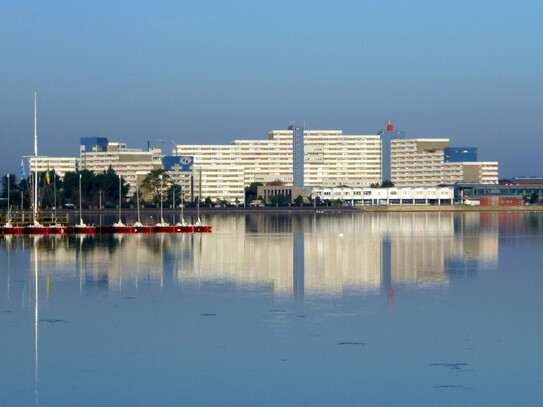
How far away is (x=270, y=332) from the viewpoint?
85.2 feet

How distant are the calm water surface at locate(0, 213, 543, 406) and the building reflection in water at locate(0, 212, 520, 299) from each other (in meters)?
0.16

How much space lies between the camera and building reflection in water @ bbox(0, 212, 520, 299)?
127 feet

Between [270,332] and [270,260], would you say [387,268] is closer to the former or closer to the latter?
[270,260]

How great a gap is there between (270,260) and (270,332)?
78.4 feet

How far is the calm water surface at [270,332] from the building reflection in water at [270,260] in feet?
0.53

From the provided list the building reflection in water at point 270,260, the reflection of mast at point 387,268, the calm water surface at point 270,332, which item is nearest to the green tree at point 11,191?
the building reflection in water at point 270,260

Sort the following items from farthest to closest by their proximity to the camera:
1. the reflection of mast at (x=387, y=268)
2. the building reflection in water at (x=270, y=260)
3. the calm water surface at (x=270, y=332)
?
the building reflection in water at (x=270, y=260) < the reflection of mast at (x=387, y=268) < the calm water surface at (x=270, y=332)

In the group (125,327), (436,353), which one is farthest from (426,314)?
(125,327)

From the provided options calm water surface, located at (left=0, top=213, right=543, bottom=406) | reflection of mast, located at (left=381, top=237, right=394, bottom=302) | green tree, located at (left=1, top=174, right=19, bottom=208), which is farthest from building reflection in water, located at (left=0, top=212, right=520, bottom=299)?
green tree, located at (left=1, top=174, right=19, bottom=208)

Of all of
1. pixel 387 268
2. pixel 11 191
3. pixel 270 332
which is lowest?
pixel 270 332

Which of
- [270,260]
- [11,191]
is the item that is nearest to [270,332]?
[270,260]

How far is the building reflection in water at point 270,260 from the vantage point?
127 feet

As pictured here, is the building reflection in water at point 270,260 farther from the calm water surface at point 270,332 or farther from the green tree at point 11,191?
the green tree at point 11,191

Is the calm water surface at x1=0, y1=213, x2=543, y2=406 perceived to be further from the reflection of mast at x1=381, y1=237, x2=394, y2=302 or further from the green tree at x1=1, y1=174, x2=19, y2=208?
the green tree at x1=1, y1=174, x2=19, y2=208
